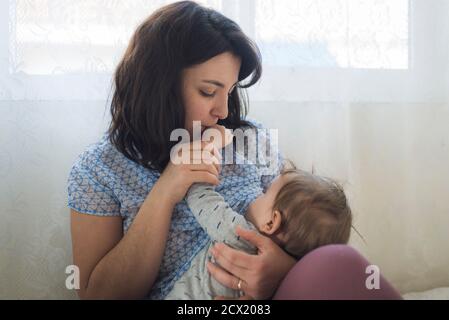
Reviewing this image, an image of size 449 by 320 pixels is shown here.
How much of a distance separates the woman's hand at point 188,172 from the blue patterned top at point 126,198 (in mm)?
74

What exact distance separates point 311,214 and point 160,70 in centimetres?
51

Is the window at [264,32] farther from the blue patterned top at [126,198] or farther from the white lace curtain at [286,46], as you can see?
the blue patterned top at [126,198]

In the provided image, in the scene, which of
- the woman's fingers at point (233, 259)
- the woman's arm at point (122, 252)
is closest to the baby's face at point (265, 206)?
the woman's fingers at point (233, 259)

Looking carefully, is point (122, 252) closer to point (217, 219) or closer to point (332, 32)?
point (217, 219)

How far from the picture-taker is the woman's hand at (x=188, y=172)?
107 centimetres

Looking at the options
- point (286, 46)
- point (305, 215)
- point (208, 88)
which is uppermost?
point (286, 46)

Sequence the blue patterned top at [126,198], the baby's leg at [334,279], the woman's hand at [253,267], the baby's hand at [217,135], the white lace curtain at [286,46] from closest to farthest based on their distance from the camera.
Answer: the baby's leg at [334,279]
the woman's hand at [253,267]
the blue patterned top at [126,198]
the baby's hand at [217,135]
the white lace curtain at [286,46]

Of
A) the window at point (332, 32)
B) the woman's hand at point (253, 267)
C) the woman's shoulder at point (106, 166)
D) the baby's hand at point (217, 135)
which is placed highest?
the window at point (332, 32)

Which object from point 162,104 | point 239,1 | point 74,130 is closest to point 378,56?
point 239,1

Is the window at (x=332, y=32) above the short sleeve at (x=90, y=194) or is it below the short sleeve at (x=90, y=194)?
above

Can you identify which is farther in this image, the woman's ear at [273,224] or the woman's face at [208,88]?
the woman's face at [208,88]

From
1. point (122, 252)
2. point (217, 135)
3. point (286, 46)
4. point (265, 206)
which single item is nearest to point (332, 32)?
point (286, 46)

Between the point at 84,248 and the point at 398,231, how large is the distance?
1.16 meters

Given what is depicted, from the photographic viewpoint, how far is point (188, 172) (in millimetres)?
1079
